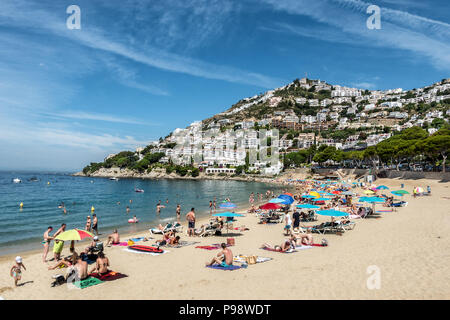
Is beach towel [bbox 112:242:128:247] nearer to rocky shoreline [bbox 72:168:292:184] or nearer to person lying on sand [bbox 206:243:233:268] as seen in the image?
person lying on sand [bbox 206:243:233:268]

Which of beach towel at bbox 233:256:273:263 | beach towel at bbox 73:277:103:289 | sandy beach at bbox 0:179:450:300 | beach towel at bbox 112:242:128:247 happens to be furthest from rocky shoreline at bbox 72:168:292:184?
beach towel at bbox 73:277:103:289

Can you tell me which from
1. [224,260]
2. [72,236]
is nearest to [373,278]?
[224,260]

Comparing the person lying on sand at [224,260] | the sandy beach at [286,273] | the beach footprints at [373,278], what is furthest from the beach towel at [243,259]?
the beach footprints at [373,278]

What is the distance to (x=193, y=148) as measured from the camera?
15512cm

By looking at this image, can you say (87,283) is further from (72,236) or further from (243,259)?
(243,259)

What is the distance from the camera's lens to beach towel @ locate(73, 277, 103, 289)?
802 centimetres

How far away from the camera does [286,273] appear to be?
8719 millimetres

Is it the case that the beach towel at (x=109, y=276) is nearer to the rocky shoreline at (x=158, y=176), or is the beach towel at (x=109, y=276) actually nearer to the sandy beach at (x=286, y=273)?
the sandy beach at (x=286, y=273)

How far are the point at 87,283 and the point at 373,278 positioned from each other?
7.72 m

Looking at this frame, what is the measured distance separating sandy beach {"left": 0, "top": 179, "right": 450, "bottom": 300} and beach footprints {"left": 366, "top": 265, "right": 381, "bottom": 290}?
0.11m

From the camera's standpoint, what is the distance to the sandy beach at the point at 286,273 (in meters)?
7.22
